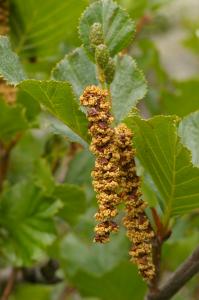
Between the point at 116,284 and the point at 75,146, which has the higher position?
the point at 75,146

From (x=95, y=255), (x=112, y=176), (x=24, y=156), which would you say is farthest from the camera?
(x=24, y=156)

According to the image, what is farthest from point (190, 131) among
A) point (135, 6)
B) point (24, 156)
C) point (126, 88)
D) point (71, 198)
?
point (24, 156)

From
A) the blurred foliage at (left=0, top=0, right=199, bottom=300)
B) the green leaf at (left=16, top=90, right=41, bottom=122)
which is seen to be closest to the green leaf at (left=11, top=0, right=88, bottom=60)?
the blurred foliage at (left=0, top=0, right=199, bottom=300)

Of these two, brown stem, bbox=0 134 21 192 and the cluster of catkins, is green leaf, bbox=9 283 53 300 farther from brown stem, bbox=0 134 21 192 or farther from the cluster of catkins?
the cluster of catkins

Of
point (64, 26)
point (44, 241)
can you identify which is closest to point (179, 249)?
point (44, 241)

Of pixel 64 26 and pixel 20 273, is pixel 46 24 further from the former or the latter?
pixel 20 273

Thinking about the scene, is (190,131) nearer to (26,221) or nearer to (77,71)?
(77,71)

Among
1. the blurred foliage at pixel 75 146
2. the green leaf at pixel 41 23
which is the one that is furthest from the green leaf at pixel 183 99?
the green leaf at pixel 41 23
